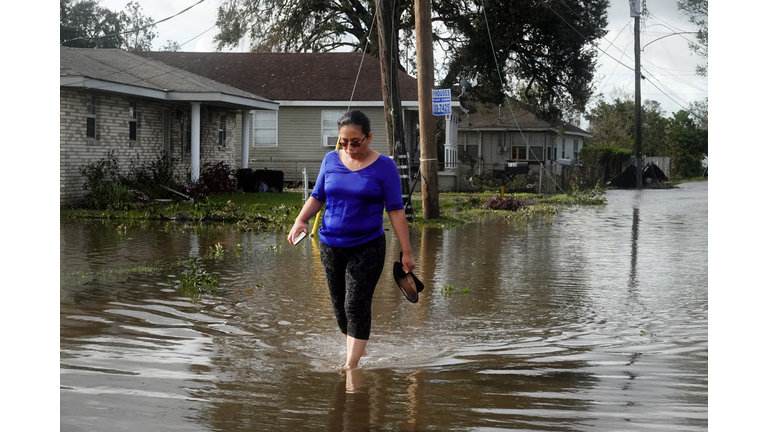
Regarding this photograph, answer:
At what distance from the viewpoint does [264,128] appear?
106 ft

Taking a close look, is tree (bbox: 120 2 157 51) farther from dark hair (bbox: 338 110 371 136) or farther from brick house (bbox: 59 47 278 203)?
dark hair (bbox: 338 110 371 136)

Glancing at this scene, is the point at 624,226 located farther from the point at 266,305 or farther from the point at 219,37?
the point at 219,37

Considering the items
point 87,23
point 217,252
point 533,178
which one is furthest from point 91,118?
point 87,23

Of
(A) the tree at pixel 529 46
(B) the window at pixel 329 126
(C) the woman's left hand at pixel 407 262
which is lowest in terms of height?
(C) the woman's left hand at pixel 407 262

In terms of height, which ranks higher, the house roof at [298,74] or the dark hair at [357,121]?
the house roof at [298,74]

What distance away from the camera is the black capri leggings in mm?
5594

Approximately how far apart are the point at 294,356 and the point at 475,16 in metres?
32.4

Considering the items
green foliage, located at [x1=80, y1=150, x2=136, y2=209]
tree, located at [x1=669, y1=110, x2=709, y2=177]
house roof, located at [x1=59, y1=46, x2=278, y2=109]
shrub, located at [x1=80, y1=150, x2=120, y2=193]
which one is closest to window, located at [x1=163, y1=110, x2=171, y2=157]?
house roof, located at [x1=59, y1=46, x2=278, y2=109]

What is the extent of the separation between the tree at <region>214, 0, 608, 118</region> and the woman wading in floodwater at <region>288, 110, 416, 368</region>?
3112 centimetres

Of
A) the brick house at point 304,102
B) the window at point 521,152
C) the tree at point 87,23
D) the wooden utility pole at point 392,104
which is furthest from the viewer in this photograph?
A: the window at point 521,152

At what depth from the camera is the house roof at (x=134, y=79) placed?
19.4 m

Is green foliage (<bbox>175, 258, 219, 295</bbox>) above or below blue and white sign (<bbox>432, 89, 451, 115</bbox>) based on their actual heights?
below

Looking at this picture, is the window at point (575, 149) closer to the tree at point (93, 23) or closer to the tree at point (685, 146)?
the tree at point (685, 146)

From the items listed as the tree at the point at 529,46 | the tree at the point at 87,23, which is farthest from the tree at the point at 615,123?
the tree at the point at 87,23
